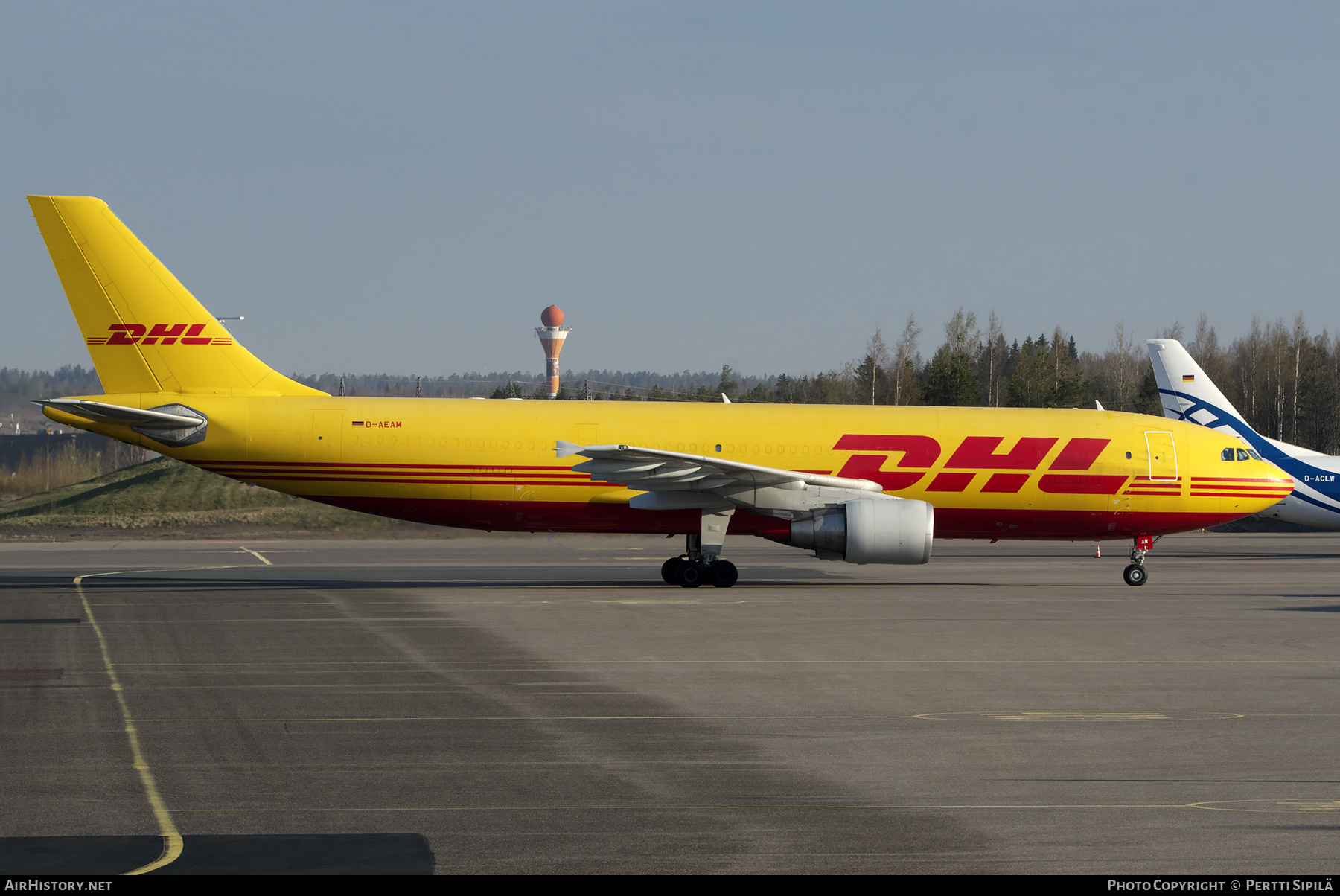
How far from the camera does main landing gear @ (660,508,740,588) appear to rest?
25.8 meters

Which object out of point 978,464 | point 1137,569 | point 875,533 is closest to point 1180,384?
point 1137,569

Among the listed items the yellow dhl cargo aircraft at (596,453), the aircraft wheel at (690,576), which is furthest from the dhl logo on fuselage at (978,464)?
the aircraft wheel at (690,576)

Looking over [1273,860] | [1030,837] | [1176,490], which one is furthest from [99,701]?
[1176,490]

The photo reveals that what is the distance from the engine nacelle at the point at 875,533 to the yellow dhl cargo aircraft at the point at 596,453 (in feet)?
0.15

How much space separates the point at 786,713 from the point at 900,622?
26.4 ft

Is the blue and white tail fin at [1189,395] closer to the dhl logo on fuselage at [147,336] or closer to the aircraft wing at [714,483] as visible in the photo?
the aircraft wing at [714,483]

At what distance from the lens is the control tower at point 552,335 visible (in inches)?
5595

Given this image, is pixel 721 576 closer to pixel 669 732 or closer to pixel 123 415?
pixel 123 415

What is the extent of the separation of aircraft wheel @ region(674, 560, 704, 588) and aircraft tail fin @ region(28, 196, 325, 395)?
394 inches

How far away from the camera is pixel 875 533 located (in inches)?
959

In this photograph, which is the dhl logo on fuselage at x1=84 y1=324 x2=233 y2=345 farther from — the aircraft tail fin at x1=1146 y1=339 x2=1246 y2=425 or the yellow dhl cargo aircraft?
the aircraft tail fin at x1=1146 y1=339 x2=1246 y2=425

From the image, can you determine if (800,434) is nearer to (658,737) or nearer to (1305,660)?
(1305,660)

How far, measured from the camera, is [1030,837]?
7934 millimetres

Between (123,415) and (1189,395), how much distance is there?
30.7 m
